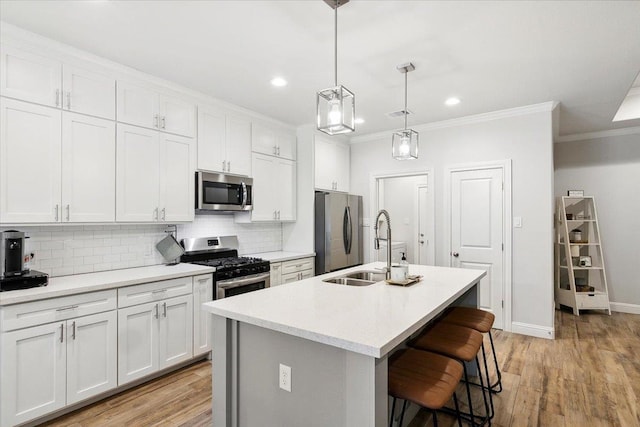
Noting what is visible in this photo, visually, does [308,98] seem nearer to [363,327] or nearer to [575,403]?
[363,327]

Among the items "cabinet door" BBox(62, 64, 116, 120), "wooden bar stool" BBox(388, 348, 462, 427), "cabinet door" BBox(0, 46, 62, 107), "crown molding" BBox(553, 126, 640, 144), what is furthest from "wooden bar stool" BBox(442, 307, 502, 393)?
"crown molding" BBox(553, 126, 640, 144)

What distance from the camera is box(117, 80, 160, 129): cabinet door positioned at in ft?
9.53

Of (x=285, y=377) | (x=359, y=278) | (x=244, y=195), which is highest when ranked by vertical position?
(x=244, y=195)

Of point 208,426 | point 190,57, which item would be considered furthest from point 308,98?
point 208,426

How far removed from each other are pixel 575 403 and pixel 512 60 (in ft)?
8.80

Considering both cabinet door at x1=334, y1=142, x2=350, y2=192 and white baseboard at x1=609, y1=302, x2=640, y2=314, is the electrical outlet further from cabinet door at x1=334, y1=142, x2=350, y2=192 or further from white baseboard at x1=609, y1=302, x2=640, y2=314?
white baseboard at x1=609, y1=302, x2=640, y2=314

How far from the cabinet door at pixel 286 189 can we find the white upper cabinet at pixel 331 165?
13.5 inches

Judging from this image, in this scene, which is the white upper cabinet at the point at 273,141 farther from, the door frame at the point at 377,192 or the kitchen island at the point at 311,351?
the kitchen island at the point at 311,351

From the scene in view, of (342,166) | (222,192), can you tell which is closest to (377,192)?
(342,166)

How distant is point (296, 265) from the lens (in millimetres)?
4324

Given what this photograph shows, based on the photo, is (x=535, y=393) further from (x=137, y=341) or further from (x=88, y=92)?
(x=88, y=92)

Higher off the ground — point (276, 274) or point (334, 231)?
point (334, 231)

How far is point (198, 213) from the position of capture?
3805mm

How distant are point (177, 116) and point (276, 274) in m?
1.97
